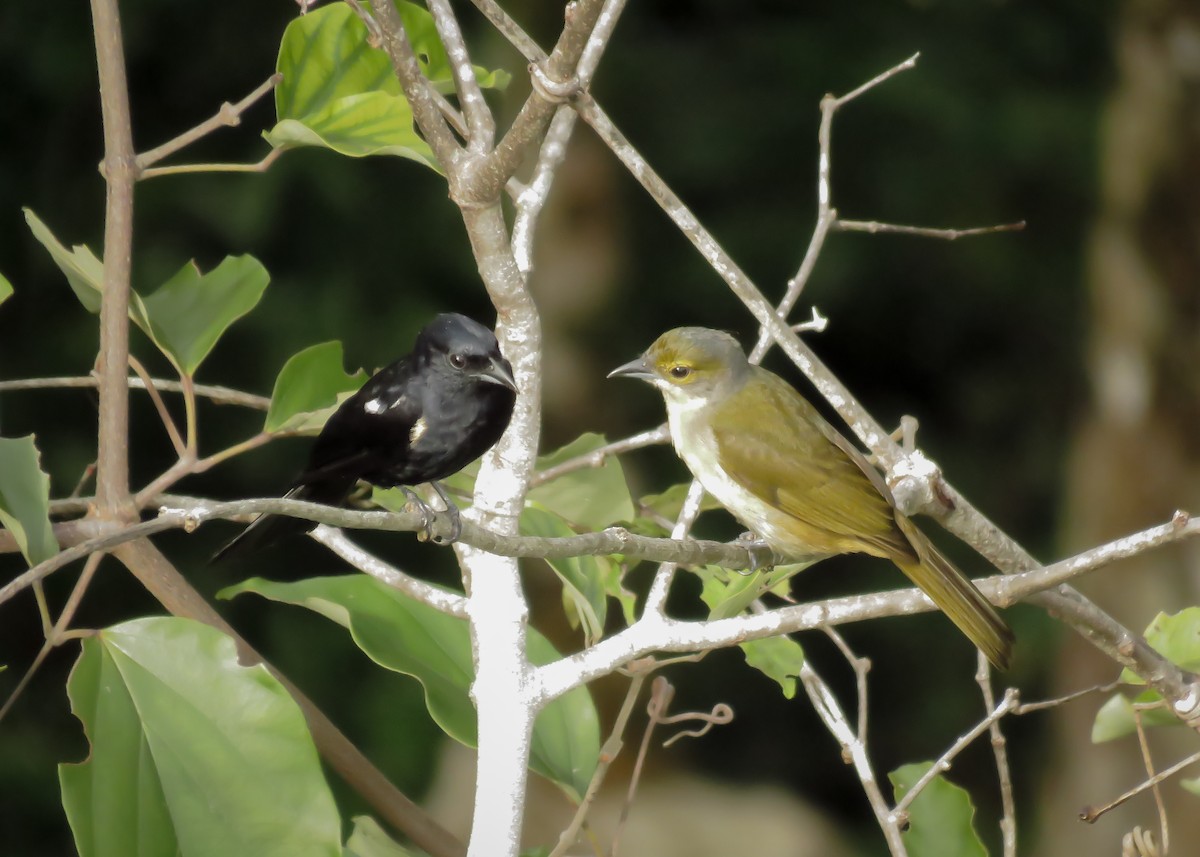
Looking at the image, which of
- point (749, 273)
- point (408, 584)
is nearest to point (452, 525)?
point (408, 584)

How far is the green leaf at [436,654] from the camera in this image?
1869 mm

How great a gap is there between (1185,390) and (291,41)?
451 centimetres

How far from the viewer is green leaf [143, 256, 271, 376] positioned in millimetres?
2053

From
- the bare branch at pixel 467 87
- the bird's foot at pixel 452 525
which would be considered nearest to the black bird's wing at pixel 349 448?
the bird's foot at pixel 452 525

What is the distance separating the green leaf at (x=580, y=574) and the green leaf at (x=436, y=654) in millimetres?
115

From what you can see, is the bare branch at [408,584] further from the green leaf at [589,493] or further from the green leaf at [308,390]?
the green leaf at [589,493]

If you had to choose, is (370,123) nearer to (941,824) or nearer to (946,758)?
(946,758)

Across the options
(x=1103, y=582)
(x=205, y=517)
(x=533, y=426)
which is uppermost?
(x=1103, y=582)

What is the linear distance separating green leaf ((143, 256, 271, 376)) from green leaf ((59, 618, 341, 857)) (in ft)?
1.64

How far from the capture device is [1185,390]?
220 inches

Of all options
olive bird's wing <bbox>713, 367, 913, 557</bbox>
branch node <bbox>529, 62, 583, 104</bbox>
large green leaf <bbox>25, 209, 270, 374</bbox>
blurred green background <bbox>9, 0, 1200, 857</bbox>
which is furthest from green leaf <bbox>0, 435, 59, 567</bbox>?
blurred green background <bbox>9, 0, 1200, 857</bbox>

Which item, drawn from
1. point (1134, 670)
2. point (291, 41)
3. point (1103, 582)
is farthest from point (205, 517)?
point (1103, 582)

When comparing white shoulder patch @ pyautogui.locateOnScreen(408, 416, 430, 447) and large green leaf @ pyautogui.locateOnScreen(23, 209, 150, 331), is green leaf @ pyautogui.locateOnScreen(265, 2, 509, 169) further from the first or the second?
white shoulder patch @ pyautogui.locateOnScreen(408, 416, 430, 447)

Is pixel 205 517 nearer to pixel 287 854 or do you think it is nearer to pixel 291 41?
pixel 287 854
